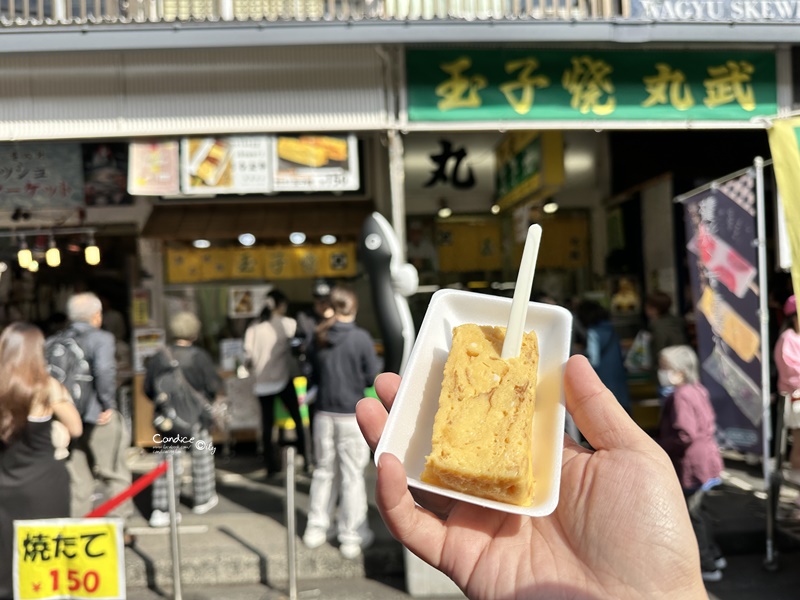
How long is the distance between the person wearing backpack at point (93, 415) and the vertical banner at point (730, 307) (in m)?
5.70

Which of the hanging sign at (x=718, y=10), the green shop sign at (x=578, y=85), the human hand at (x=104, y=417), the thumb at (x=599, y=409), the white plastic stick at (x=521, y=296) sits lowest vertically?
the human hand at (x=104, y=417)

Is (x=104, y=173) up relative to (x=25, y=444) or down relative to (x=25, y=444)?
up

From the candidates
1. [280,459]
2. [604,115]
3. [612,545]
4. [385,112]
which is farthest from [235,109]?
[612,545]

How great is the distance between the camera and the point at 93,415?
559 cm

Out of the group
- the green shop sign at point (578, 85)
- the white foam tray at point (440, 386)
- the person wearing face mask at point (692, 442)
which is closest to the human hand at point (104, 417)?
the green shop sign at point (578, 85)

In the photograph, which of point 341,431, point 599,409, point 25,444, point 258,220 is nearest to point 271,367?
point 341,431

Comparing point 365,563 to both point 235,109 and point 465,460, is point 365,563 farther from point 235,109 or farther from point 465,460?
point 235,109

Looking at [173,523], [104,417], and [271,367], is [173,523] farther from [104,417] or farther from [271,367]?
[271,367]

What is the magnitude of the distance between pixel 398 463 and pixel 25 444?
10.4 ft

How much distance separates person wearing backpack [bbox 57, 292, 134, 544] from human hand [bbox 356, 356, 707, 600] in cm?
426

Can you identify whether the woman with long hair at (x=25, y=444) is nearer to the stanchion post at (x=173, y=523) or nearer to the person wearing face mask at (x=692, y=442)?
the stanchion post at (x=173, y=523)

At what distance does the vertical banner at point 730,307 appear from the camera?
17.4 ft

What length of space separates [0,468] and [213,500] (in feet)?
10.2

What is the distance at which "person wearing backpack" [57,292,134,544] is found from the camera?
5.35m
